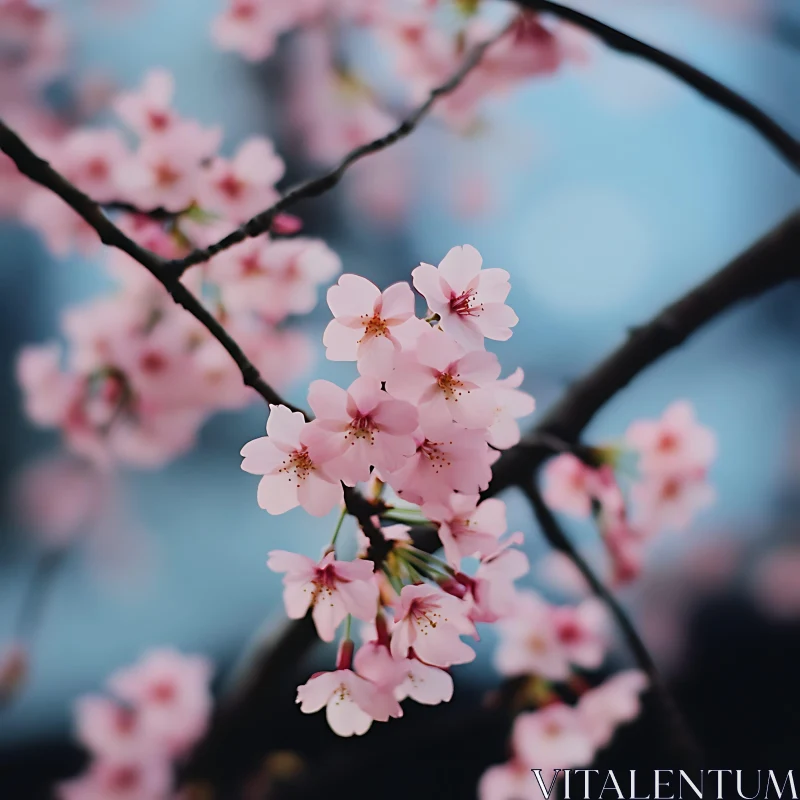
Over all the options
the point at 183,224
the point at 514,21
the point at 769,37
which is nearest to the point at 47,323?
the point at 183,224

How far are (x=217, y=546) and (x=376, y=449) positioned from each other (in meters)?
0.62

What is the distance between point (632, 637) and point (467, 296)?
0.63 m

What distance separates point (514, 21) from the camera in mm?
947

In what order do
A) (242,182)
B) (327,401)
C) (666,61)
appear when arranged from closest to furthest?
(327,401)
(666,61)
(242,182)

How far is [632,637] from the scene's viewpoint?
938 mm

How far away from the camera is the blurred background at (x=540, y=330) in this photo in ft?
3.21

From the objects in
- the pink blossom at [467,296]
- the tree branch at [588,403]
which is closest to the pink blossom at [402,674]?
the pink blossom at [467,296]

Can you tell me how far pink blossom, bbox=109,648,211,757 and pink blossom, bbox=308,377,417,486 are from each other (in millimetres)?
653

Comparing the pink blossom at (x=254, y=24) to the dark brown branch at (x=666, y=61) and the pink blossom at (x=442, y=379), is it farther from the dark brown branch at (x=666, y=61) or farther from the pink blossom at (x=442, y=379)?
the pink blossom at (x=442, y=379)

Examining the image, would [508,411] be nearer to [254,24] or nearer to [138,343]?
[138,343]

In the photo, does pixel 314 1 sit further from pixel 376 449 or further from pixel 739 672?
pixel 739 672

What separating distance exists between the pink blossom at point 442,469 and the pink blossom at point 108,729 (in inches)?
28.1

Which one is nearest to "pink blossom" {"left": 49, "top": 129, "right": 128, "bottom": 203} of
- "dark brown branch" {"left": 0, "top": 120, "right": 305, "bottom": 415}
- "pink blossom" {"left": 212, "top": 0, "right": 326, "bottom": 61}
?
"pink blossom" {"left": 212, "top": 0, "right": 326, "bottom": 61}

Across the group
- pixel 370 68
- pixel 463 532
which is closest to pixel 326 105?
pixel 370 68
